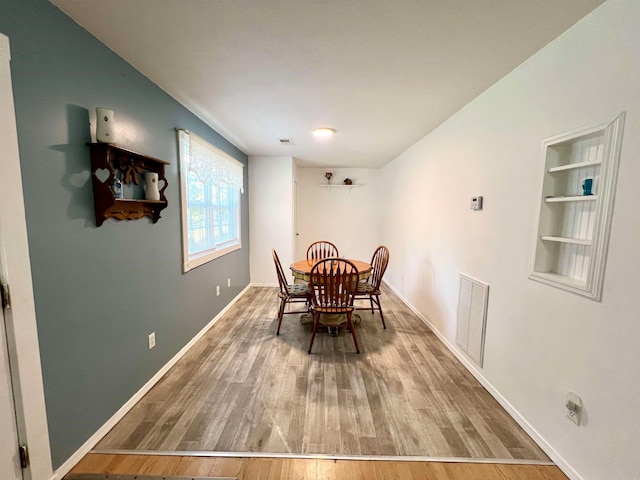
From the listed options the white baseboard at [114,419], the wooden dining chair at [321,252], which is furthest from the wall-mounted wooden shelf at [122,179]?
the wooden dining chair at [321,252]

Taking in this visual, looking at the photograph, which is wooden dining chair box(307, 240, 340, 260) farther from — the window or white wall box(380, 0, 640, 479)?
white wall box(380, 0, 640, 479)

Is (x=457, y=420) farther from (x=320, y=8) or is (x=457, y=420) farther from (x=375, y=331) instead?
(x=320, y=8)

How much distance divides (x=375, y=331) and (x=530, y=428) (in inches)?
61.9

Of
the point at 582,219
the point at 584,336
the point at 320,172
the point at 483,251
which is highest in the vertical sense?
the point at 320,172

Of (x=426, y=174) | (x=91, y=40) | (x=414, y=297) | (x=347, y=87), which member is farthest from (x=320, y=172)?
(x=91, y=40)

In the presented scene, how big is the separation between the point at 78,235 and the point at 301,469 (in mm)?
1743

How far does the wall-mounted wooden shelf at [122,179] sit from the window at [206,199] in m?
0.46

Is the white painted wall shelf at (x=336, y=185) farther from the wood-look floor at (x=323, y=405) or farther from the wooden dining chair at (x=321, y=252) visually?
the wood-look floor at (x=323, y=405)

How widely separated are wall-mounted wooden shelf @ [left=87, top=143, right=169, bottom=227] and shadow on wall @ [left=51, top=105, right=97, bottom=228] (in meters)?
0.03

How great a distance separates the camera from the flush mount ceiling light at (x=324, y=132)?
312 centimetres

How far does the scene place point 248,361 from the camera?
242cm

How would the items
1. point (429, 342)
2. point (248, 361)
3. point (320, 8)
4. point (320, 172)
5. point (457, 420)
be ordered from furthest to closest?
point (320, 172)
point (429, 342)
point (248, 361)
point (457, 420)
point (320, 8)

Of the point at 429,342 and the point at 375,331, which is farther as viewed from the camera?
the point at 375,331

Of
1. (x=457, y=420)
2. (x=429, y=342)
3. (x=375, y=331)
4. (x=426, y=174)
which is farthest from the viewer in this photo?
(x=426, y=174)
